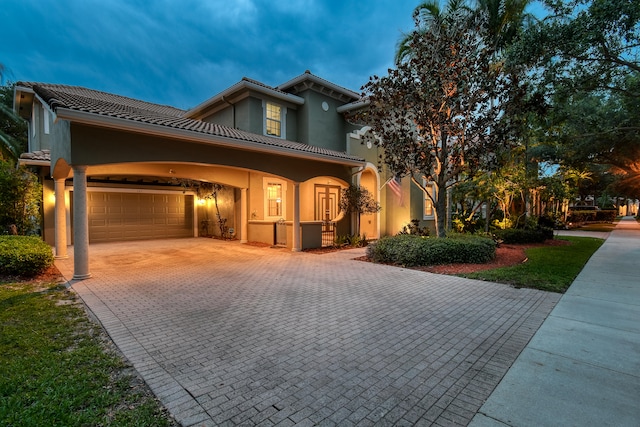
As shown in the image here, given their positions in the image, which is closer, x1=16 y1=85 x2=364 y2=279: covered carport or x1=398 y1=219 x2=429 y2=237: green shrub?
x1=16 y1=85 x2=364 y2=279: covered carport

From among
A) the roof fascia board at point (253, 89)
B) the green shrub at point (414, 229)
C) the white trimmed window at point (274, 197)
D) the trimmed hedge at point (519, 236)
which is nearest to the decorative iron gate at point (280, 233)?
the white trimmed window at point (274, 197)

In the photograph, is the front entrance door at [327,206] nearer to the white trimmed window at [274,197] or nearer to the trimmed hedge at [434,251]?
the white trimmed window at [274,197]

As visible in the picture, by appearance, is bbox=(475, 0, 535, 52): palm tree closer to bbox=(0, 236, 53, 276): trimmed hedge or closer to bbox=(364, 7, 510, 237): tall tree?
bbox=(364, 7, 510, 237): tall tree

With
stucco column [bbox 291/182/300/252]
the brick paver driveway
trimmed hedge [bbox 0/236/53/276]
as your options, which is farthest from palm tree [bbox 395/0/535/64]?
trimmed hedge [bbox 0/236/53/276]

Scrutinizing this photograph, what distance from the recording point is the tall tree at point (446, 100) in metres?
9.12

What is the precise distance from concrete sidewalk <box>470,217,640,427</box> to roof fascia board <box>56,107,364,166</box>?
8.10 meters

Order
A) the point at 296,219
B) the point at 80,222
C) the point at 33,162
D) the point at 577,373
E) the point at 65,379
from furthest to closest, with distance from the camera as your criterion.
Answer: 1. the point at 296,219
2. the point at 33,162
3. the point at 80,222
4. the point at 577,373
5. the point at 65,379

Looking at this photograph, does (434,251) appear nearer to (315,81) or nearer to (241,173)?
(241,173)

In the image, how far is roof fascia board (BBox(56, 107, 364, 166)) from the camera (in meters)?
6.41

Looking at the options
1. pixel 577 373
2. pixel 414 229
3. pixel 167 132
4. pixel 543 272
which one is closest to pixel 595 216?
pixel 414 229

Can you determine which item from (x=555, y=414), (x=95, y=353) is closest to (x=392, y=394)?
(x=555, y=414)

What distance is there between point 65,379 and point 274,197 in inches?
472

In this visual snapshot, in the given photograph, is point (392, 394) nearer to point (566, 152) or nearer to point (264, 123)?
point (264, 123)

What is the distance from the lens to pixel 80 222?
7.23m
